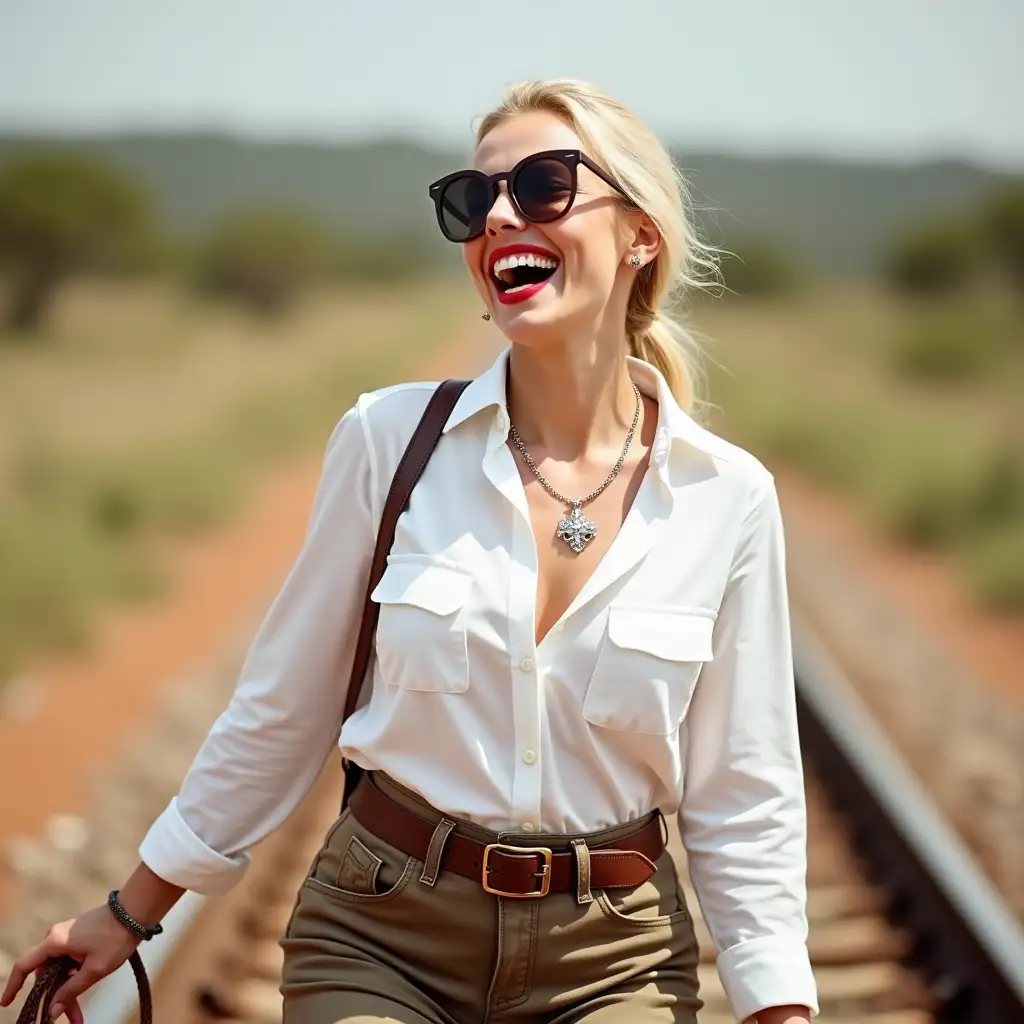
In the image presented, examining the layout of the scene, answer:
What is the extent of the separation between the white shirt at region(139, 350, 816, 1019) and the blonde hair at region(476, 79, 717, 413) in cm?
30

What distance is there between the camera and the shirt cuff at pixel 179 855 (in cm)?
223

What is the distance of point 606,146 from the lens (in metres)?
2.30

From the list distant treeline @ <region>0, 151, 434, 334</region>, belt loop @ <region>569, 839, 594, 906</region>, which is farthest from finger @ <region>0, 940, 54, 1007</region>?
distant treeline @ <region>0, 151, 434, 334</region>

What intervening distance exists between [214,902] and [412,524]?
1.73 m

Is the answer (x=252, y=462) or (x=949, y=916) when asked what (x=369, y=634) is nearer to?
(x=949, y=916)

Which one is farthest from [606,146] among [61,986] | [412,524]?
[61,986]

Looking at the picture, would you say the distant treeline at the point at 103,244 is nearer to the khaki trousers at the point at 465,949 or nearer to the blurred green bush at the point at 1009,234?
the blurred green bush at the point at 1009,234

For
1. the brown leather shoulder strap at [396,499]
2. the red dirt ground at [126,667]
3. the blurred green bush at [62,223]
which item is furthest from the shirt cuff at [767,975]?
the blurred green bush at [62,223]

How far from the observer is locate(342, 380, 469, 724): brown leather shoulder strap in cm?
223

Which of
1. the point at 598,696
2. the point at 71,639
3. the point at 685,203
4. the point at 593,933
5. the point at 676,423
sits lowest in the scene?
the point at 71,639

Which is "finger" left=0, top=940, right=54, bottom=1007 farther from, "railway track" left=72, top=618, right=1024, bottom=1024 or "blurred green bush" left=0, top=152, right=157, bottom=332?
"blurred green bush" left=0, top=152, right=157, bottom=332

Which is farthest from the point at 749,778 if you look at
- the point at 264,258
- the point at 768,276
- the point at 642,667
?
the point at 768,276

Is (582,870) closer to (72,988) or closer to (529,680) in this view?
(529,680)

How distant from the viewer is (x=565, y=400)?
2.41 meters
